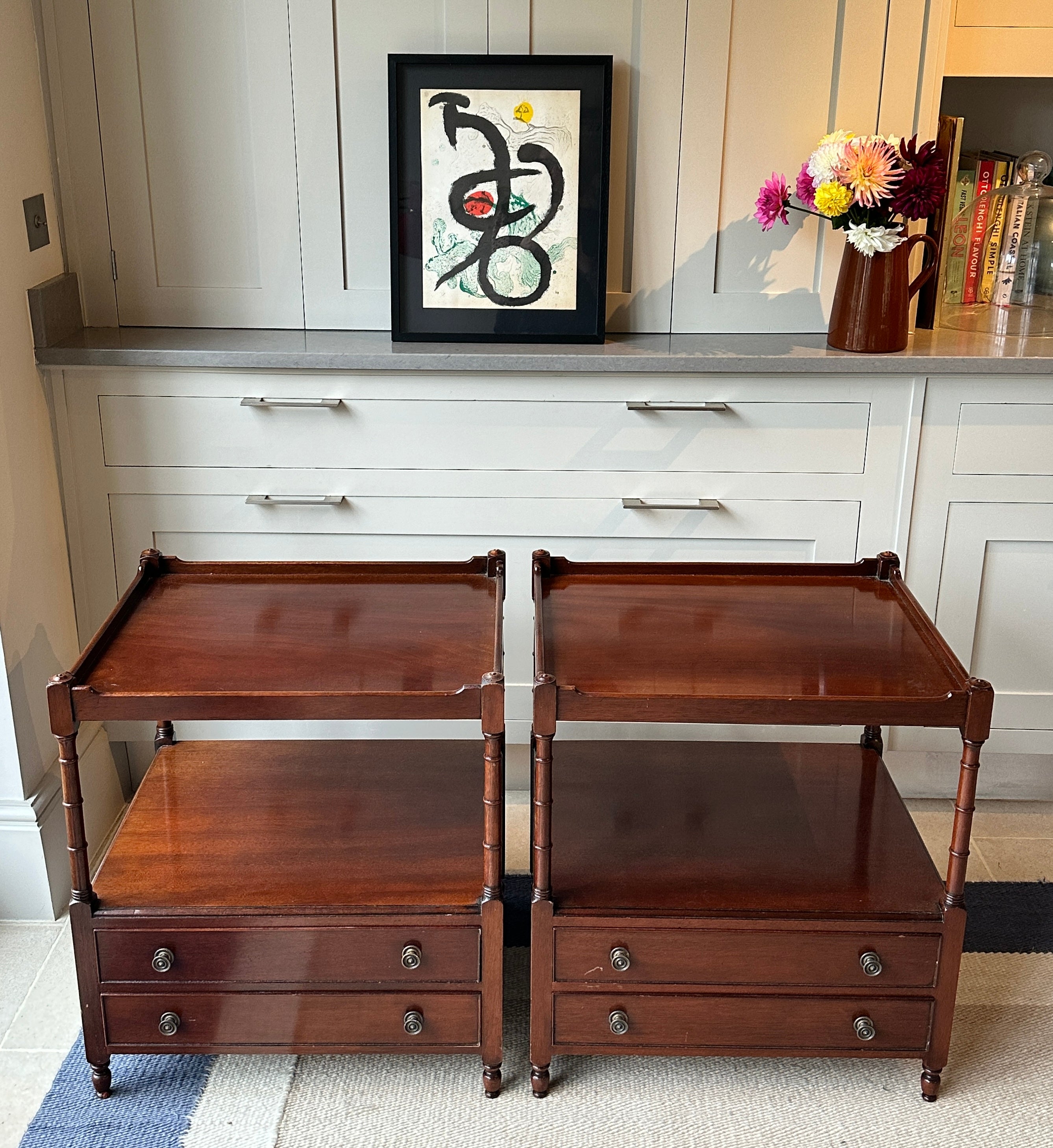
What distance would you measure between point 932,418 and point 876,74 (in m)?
0.69

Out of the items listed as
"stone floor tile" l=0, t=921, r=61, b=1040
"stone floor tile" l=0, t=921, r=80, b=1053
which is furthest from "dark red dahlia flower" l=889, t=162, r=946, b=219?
"stone floor tile" l=0, t=921, r=61, b=1040

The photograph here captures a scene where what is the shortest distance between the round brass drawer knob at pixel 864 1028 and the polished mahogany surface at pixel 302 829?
614mm

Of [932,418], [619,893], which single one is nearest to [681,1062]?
[619,893]

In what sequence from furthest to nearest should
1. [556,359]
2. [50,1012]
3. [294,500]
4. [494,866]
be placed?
1. [294,500]
2. [556,359]
3. [50,1012]
4. [494,866]

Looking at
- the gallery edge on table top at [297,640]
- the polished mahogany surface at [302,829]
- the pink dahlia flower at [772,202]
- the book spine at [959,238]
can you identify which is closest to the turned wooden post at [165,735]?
the polished mahogany surface at [302,829]

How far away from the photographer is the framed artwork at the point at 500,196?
2.34m

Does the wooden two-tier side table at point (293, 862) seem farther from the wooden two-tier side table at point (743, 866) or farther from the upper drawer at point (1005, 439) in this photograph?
the upper drawer at point (1005, 439)

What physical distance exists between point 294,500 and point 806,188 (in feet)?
3.86

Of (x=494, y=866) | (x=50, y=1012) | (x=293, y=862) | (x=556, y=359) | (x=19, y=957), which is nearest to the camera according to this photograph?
(x=494, y=866)

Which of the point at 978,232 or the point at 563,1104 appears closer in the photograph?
the point at 563,1104

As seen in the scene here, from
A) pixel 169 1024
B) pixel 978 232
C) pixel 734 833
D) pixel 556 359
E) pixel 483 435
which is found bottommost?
pixel 169 1024

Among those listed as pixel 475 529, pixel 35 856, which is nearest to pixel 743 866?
pixel 475 529

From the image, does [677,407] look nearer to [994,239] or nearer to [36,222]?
[994,239]

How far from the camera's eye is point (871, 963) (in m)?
1.77
